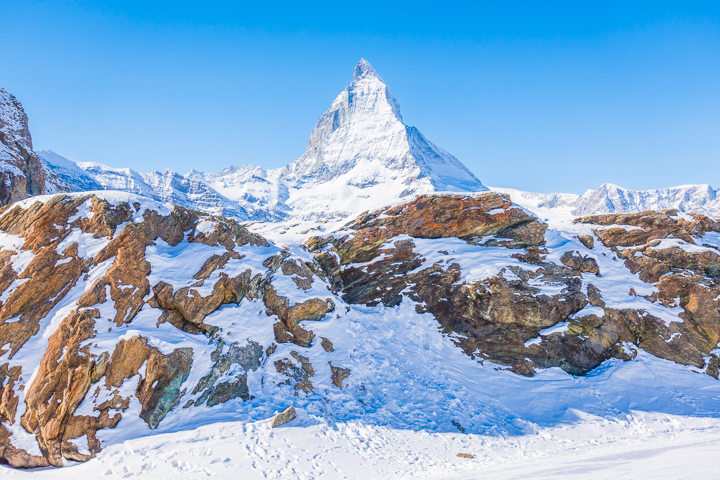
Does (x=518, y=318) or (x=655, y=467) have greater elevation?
(x=518, y=318)

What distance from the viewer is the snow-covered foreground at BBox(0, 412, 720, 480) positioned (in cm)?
1102

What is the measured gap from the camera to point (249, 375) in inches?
609

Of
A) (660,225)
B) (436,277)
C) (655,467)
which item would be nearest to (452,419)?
(655,467)

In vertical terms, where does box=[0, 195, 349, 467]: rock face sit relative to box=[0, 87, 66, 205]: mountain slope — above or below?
below

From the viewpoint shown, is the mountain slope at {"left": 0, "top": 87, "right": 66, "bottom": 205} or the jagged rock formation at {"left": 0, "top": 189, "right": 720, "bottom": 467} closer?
the jagged rock formation at {"left": 0, "top": 189, "right": 720, "bottom": 467}

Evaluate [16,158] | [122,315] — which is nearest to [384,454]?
[122,315]

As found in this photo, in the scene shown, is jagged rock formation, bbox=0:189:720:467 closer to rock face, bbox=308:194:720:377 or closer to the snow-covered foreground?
rock face, bbox=308:194:720:377

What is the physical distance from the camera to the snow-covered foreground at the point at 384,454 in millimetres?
11023

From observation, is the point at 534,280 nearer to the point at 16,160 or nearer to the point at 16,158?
the point at 16,160

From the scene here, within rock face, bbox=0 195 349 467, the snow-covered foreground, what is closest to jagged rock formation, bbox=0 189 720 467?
rock face, bbox=0 195 349 467

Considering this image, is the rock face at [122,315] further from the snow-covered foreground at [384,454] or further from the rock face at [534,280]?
the rock face at [534,280]

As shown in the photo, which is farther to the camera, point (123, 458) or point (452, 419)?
point (452, 419)

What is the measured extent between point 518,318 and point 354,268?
40.2 ft

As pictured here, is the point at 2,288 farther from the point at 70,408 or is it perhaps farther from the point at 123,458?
the point at 123,458
